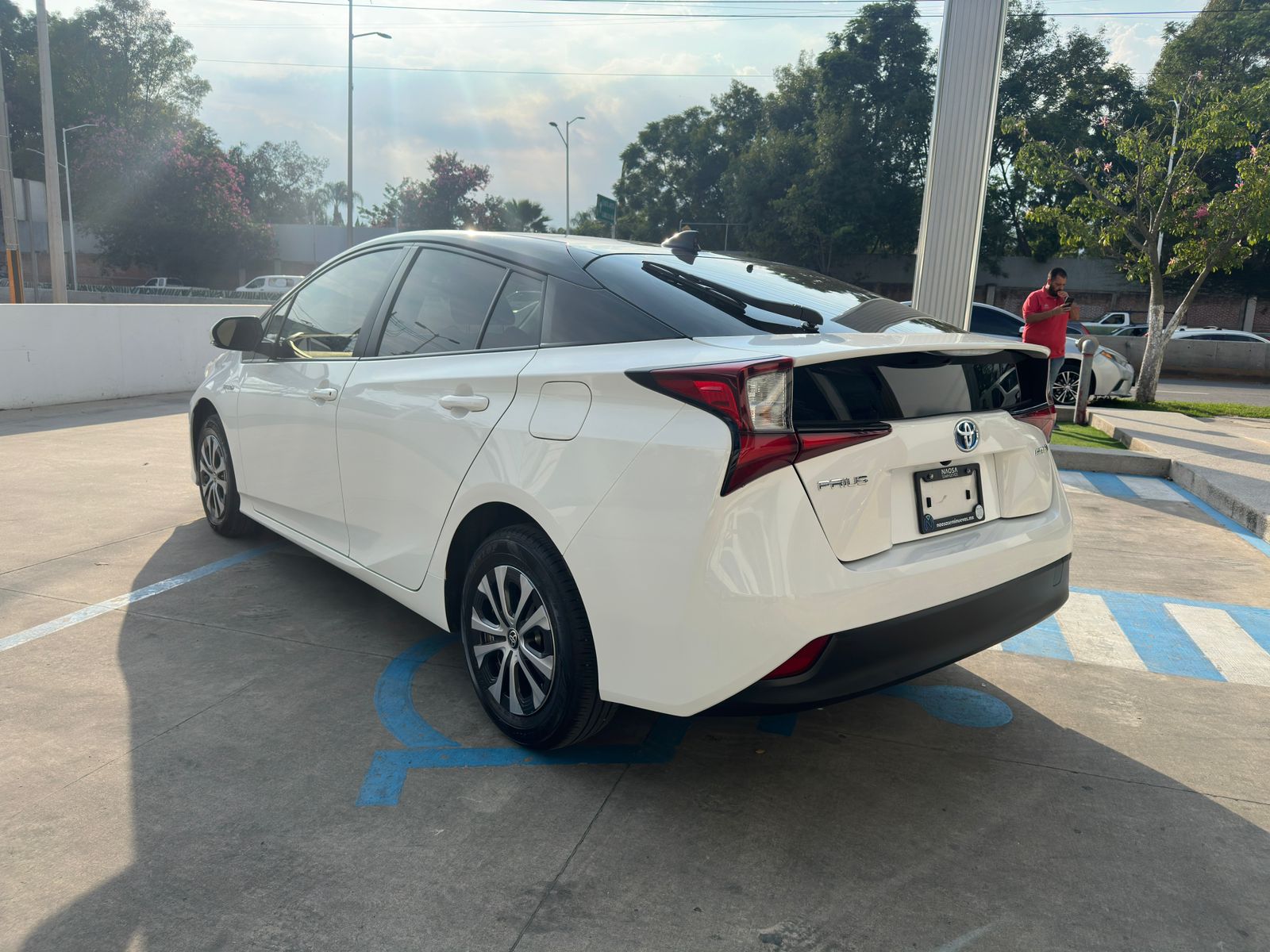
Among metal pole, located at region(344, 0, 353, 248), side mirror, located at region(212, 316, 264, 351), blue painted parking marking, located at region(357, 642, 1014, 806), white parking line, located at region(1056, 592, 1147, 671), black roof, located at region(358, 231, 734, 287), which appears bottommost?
blue painted parking marking, located at region(357, 642, 1014, 806)

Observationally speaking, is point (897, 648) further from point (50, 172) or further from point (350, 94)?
point (350, 94)

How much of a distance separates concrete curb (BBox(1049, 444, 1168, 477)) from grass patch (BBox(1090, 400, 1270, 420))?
202 inches

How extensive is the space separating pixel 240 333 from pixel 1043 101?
140 feet

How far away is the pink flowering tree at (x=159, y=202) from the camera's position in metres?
50.9

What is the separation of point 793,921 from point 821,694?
0.54 metres

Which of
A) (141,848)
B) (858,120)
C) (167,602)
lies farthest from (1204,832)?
(858,120)

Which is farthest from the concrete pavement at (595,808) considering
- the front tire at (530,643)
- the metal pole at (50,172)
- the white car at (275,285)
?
the white car at (275,285)

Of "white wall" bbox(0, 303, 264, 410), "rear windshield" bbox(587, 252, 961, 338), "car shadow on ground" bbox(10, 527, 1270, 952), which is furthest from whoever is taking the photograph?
"white wall" bbox(0, 303, 264, 410)

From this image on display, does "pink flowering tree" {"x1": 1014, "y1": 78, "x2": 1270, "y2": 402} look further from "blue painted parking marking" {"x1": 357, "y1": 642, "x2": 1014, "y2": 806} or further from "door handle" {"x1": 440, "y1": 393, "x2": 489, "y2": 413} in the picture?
"door handle" {"x1": 440, "y1": 393, "x2": 489, "y2": 413}

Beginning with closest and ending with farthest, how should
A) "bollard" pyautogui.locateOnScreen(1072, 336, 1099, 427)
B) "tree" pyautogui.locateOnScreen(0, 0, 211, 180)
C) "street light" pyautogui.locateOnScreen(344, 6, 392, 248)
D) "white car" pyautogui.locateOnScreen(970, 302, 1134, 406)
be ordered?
"bollard" pyautogui.locateOnScreen(1072, 336, 1099, 427), "white car" pyautogui.locateOnScreen(970, 302, 1134, 406), "street light" pyautogui.locateOnScreen(344, 6, 392, 248), "tree" pyautogui.locateOnScreen(0, 0, 211, 180)

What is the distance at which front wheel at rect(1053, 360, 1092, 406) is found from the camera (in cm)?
1344

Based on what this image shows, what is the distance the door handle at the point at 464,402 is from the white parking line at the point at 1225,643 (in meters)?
3.14

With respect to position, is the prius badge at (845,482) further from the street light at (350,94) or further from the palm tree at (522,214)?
the palm tree at (522,214)

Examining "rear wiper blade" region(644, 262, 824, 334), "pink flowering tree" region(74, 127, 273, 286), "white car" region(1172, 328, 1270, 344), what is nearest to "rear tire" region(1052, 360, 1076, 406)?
"rear wiper blade" region(644, 262, 824, 334)
